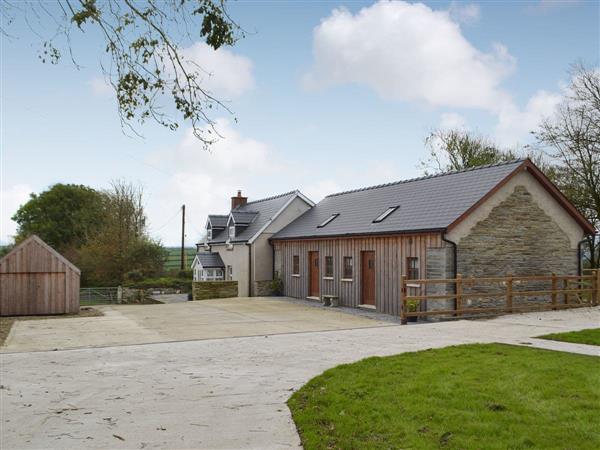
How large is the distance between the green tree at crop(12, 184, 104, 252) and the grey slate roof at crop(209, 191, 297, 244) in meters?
20.5

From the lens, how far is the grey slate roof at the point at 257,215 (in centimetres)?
3320

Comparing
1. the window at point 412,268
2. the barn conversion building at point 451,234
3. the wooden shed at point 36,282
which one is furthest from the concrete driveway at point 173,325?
the window at point 412,268

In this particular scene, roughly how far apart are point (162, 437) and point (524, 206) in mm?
17330

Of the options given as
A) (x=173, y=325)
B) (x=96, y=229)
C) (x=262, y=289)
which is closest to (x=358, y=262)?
(x=173, y=325)

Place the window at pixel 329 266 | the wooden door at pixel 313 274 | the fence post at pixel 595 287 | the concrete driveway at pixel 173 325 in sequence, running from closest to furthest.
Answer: the concrete driveway at pixel 173 325, the fence post at pixel 595 287, the window at pixel 329 266, the wooden door at pixel 313 274

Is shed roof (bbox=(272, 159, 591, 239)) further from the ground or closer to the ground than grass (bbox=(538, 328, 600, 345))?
further from the ground

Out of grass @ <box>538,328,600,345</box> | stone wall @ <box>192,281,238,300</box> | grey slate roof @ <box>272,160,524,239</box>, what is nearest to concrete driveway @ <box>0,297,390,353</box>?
grey slate roof @ <box>272,160,524,239</box>

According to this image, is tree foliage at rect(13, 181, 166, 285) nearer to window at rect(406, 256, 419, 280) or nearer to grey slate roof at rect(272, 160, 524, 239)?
grey slate roof at rect(272, 160, 524, 239)

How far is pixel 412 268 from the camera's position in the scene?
2025cm

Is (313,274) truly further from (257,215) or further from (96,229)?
(96,229)

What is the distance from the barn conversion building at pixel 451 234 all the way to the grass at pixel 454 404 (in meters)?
9.09

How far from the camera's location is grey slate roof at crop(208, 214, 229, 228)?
3888cm

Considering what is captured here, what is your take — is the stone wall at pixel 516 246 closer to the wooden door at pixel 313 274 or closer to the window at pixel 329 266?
the window at pixel 329 266

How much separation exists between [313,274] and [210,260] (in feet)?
35.8
